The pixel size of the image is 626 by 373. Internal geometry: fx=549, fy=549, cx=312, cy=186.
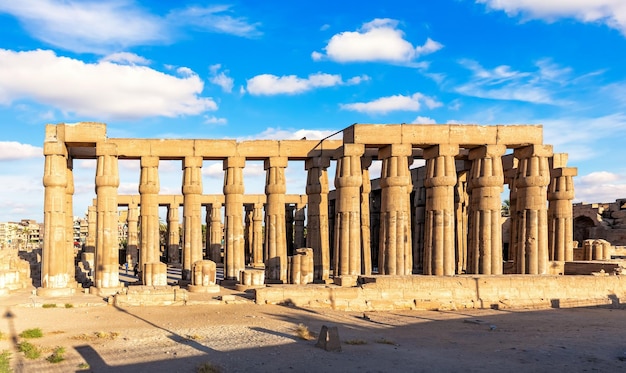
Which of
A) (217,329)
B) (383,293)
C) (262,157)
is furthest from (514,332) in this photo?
(262,157)

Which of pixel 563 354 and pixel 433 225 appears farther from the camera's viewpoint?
pixel 433 225

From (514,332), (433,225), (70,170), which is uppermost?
(70,170)

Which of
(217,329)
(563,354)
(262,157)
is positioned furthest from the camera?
(262,157)

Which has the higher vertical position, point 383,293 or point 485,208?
point 485,208

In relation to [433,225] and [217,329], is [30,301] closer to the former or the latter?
[217,329]

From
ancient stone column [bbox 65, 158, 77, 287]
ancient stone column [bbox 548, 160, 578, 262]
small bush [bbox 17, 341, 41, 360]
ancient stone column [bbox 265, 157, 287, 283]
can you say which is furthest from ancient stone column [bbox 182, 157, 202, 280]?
ancient stone column [bbox 548, 160, 578, 262]

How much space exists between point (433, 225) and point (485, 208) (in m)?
2.57

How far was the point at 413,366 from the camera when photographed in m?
12.0

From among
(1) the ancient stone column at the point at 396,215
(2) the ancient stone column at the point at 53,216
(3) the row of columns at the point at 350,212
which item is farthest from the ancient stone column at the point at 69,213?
(1) the ancient stone column at the point at 396,215

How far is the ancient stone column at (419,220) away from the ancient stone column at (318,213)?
8830 mm

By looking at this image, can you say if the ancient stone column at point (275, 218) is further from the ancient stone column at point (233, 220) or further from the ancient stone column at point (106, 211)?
the ancient stone column at point (106, 211)

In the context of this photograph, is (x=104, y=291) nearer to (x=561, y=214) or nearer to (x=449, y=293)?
(x=449, y=293)

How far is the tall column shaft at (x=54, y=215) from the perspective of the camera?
77.8ft

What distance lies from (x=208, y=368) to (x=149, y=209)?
1766cm
